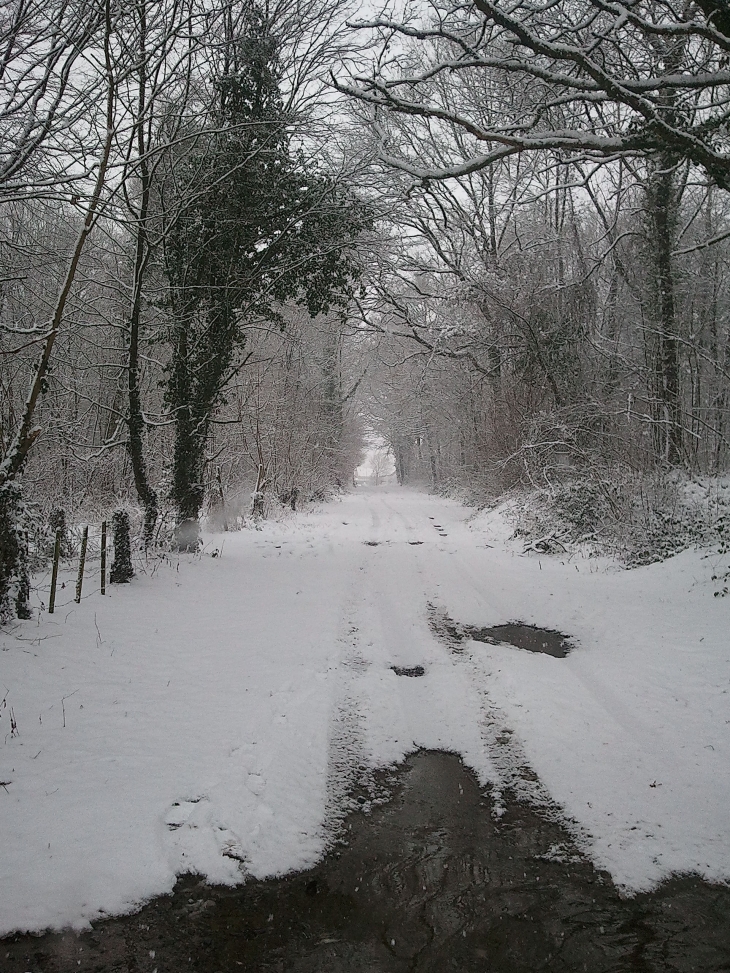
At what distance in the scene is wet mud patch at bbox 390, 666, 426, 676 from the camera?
5738 millimetres

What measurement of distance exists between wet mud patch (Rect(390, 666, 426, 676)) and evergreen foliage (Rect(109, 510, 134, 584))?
4962 mm

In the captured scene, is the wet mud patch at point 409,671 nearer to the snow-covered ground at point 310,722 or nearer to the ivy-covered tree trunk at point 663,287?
the snow-covered ground at point 310,722

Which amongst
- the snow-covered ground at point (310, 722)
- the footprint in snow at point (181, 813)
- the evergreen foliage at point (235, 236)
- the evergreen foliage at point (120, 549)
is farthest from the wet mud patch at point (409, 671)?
the evergreen foliage at point (235, 236)

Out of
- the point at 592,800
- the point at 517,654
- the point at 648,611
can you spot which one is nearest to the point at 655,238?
the point at 648,611

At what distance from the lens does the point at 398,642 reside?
22.0 ft

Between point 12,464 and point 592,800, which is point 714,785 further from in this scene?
point 12,464

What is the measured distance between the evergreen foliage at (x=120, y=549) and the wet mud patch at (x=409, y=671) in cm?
496

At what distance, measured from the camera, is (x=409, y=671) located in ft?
19.0

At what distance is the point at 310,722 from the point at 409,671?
1422 millimetres

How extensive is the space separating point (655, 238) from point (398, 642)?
11956 mm

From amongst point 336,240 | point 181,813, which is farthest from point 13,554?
point 336,240

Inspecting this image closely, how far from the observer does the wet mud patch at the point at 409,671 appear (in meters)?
5.74

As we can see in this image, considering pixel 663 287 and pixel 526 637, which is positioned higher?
pixel 663 287

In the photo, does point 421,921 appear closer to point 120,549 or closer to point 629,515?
point 120,549
